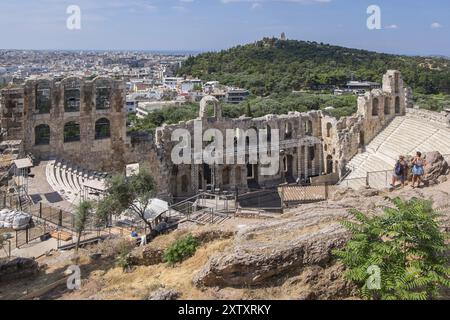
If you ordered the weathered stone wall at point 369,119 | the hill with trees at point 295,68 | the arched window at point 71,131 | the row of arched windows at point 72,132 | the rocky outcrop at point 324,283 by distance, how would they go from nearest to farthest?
the rocky outcrop at point 324,283
the row of arched windows at point 72,132
the arched window at point 71,131
the weathered stone wall at point 369,119
the hill with trees at point 295,68

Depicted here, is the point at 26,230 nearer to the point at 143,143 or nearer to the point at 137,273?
the point at 137,273

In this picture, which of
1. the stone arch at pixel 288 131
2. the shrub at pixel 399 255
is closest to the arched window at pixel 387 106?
the stone arch at pixel 288 131

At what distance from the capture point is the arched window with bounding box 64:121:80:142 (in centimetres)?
2958

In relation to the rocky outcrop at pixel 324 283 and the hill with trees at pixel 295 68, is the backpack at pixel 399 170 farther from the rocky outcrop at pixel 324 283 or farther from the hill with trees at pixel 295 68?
the hill with trees at pixel 295 68

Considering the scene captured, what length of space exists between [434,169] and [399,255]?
1226cm

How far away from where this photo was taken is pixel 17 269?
15039 mm

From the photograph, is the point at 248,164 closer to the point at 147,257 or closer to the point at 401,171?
the point at 401,171

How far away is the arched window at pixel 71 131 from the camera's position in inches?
1164

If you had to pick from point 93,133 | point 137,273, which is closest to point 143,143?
point 93,133

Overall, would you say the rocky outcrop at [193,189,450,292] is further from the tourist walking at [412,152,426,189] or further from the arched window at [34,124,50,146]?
the arched window at [34,124,50,146]

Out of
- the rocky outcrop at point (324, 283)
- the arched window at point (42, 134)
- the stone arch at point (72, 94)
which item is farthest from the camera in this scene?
the stone arch at point (72, 94)

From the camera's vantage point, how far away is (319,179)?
1460 inches

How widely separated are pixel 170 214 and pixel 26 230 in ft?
23.6
